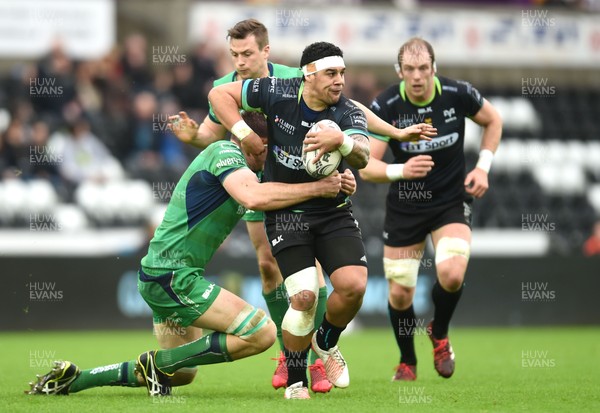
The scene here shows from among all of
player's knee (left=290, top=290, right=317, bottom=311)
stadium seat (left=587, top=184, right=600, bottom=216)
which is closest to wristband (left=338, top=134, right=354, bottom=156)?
player's knee (left=290, top=290, right=317, bottom=311)

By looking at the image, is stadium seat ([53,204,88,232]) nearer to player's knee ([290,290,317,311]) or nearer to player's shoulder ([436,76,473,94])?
player's shoulder ([436,76,473,94])

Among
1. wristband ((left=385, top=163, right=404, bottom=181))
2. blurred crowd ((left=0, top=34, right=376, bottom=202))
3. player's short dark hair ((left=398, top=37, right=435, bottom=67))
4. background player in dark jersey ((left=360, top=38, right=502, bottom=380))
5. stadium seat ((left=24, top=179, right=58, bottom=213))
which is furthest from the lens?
blurred crowd ((left=0, top=34, right=376, bottom=202))

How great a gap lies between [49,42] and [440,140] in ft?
34.9

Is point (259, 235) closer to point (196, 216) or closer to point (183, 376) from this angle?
point (196, 216)

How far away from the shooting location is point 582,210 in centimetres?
1972

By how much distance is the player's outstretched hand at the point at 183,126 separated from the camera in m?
8.49

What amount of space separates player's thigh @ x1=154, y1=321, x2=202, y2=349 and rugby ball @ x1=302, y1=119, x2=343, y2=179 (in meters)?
1.53

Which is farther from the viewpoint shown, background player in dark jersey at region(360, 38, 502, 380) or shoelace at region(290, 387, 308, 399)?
background player in dark jersey at region(360, 38, 502, 380)

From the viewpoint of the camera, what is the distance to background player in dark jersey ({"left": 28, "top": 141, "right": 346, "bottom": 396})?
7539 millimetres

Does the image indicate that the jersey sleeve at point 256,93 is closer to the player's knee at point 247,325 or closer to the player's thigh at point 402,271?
the player's knee at point 247,325

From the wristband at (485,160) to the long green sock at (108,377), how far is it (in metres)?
3.62

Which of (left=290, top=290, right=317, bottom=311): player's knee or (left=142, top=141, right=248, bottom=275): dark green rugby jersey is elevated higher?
(left=142, top=141, right=248, bottom=275): dark green rugby jersey

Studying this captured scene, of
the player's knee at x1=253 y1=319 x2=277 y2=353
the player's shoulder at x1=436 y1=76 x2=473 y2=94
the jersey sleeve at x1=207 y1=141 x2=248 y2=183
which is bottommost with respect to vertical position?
the player's knee at x1=253 y1=319 x2=277 y2=353

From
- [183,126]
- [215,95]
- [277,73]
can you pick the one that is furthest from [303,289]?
[277,73]
